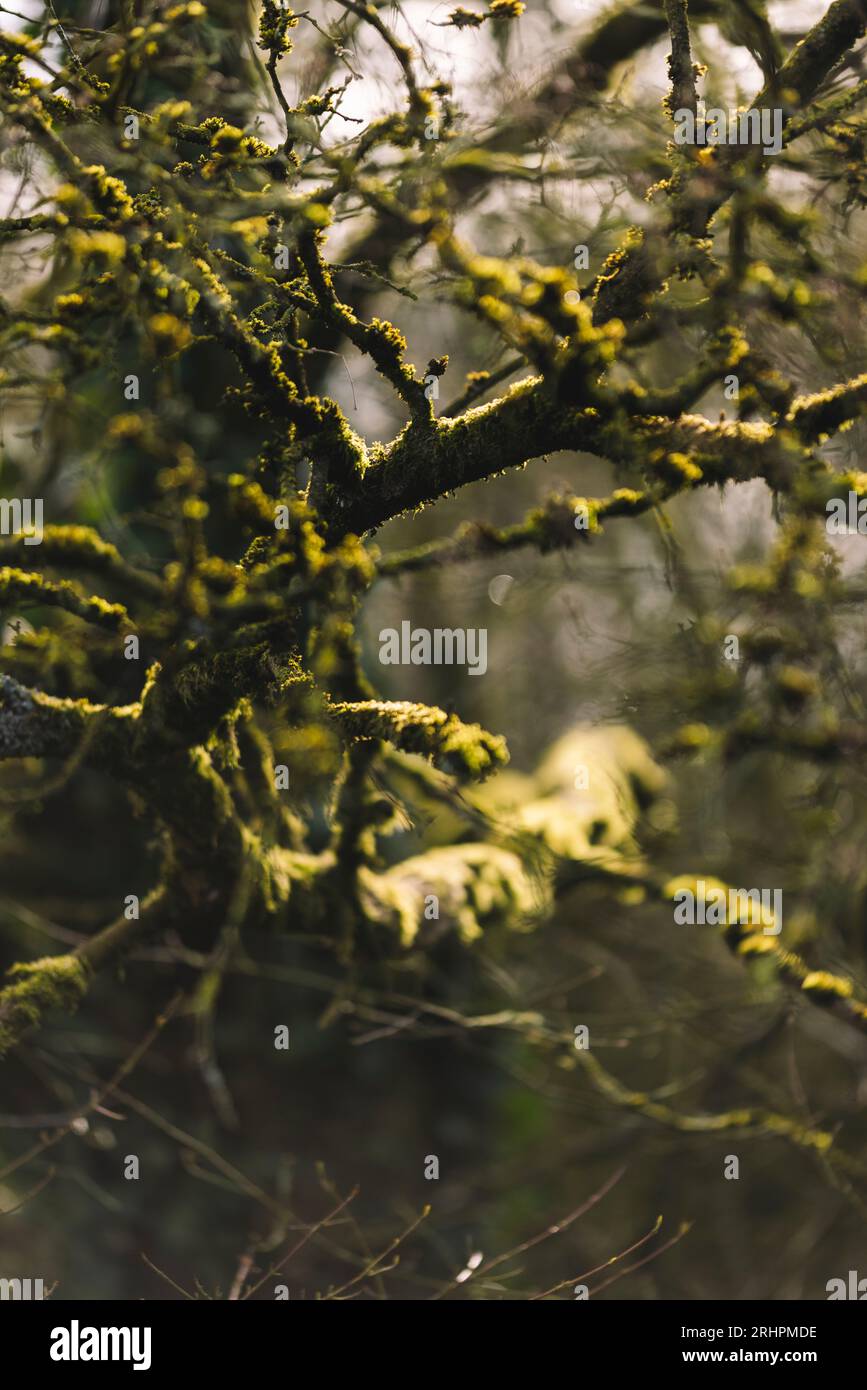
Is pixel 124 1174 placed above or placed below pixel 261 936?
below

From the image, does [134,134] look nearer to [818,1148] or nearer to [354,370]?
[354,370]

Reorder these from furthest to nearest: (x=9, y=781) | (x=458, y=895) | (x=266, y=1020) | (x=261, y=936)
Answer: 1. (x=266, y=1020)
2. (x=261, y=936)
3. (x=9, y=781)
4. (x=458, y=895)

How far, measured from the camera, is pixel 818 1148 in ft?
12.7

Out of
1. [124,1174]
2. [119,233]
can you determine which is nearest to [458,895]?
[119,233]

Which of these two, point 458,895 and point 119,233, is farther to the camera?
point 458,895


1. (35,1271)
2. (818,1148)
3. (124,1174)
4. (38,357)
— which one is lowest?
(35,1271)

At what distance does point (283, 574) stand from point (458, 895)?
2302 millimetres

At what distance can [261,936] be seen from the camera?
644cm

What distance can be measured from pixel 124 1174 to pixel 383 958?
3963mm
